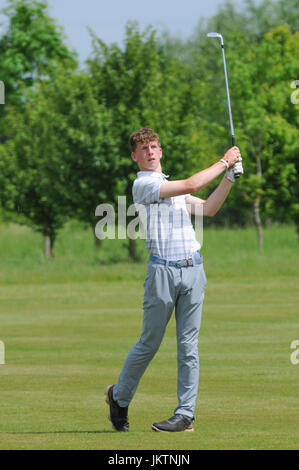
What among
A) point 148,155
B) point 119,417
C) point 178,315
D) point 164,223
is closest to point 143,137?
point 148,155

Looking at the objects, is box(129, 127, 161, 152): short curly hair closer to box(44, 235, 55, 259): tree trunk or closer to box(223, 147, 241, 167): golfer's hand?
box(223, 147, 241, 167): golfer's hand

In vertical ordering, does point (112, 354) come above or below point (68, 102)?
below

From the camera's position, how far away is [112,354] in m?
14.2

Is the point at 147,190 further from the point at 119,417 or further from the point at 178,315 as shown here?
the point at 119,417

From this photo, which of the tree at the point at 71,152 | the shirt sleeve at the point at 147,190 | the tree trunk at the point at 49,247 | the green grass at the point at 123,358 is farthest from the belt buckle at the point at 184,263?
the tree trunk at the point at 49,247

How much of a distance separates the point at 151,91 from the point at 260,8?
42.7 m

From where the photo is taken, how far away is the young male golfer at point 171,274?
26.8ft

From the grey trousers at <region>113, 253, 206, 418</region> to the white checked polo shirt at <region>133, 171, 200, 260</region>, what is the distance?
0.41ft

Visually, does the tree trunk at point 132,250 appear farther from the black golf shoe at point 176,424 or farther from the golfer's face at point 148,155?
the black golf shoe at point 176,424

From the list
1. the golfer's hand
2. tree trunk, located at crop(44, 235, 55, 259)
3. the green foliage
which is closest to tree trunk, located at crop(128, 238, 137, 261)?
the green foliage

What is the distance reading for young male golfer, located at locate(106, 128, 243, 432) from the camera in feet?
26.8

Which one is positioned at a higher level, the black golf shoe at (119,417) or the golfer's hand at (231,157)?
the golfer's hand at (231,157)
